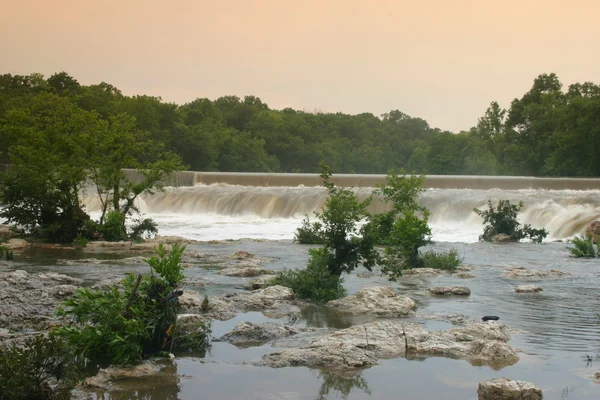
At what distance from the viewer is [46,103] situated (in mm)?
60219

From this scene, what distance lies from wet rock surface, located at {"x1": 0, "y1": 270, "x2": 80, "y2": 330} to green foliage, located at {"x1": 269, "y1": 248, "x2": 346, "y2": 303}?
3.32 metres

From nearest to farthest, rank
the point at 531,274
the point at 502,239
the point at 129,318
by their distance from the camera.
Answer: the point at 129,318
the point at 531,274
the point at 502,239

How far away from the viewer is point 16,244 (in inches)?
768

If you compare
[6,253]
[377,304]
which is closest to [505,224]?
[377,304]

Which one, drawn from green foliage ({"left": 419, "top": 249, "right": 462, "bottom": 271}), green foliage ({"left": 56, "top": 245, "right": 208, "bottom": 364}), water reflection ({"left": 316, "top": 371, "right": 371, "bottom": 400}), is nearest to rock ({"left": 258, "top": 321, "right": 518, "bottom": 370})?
water reflection ({"left": 316, "top": 371, "right": 371, "bottom": 400})

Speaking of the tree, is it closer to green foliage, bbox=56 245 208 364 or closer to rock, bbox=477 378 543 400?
green foliage, bbox=56 245 208 364

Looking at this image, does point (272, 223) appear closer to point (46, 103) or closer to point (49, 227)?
point (49, 227)

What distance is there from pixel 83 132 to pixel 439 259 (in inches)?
469

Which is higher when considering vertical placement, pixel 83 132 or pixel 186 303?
pixel 83 132

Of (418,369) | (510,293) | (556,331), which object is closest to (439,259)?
(510,293)

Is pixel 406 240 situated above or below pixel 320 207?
below

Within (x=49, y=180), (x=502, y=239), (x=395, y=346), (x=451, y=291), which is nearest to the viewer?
(x=395, y=346)

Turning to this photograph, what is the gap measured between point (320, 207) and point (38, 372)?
2547 centimetres

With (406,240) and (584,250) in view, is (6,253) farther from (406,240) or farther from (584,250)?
(584,250)
